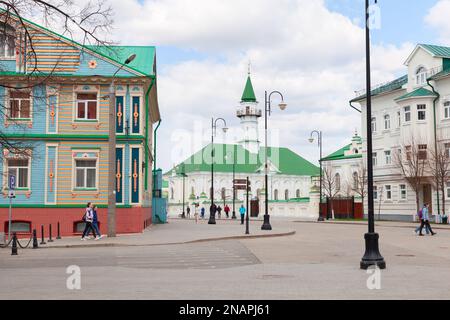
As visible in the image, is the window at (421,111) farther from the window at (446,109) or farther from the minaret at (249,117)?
the minaret at (249,117)

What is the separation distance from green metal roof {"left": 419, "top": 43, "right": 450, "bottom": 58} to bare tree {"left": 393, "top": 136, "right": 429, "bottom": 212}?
7.20m

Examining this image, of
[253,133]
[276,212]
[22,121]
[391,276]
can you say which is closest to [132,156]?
[22,121]

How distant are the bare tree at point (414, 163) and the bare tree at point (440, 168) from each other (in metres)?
1.07

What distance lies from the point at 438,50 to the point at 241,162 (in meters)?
71.2

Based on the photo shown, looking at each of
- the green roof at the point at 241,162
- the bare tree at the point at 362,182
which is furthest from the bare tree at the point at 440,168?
the green roof at the point at 241,162

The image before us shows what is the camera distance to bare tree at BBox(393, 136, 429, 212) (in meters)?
49.0

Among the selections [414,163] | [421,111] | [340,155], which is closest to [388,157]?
[414,163]

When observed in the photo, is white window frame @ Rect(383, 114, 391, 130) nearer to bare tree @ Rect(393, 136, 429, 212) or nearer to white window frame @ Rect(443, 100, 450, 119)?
bare tree @ Rect(393, 136, 429, 212)

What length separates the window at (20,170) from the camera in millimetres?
31734

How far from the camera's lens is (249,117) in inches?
4835

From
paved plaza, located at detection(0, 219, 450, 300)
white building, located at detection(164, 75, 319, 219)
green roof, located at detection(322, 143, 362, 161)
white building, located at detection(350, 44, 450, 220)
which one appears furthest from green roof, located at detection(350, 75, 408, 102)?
white building, located at detection(164, 75, 319, 219)

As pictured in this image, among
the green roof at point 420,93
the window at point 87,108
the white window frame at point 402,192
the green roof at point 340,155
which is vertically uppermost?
the green roof at point 420,93

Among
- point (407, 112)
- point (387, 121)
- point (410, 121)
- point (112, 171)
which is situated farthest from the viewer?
point (387, 121)

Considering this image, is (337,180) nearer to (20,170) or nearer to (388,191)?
(388,191)
